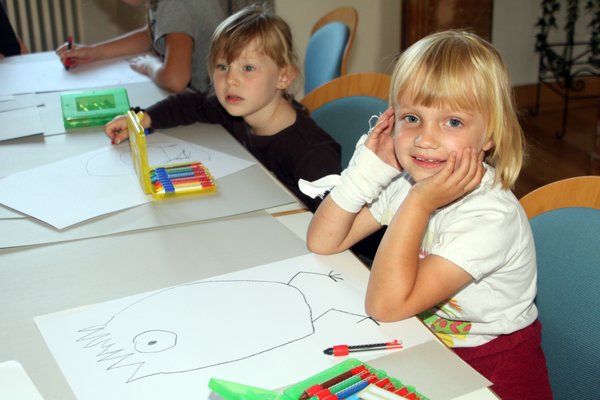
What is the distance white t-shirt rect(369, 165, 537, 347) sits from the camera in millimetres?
886

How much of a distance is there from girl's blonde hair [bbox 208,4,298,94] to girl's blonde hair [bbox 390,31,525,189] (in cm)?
59

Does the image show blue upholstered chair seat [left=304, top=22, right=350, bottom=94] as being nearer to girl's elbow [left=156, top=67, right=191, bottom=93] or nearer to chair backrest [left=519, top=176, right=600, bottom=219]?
girl's elbow [left=156, top=67, right=191, bottom=93]

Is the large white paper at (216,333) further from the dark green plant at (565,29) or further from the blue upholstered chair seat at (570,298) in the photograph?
the dark green plant at (565,29)

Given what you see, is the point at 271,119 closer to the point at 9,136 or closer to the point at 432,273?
the point at 9,136

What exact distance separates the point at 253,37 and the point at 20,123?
0.64 m

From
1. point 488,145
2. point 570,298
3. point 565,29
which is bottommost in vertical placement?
point 565,29

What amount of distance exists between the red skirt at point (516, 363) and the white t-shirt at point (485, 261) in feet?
0.05

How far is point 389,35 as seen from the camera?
3.66 meters

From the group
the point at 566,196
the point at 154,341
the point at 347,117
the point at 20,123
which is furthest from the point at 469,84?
the point at 20,123

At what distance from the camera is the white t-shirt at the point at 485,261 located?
886 mm


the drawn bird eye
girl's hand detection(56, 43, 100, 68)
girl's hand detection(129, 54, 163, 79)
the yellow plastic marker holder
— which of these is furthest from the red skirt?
girl's hand detection(56, 43, 100, 68)

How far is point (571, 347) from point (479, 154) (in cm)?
31

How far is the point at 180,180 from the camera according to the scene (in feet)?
4.07

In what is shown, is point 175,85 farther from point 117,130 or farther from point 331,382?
point 331,382
